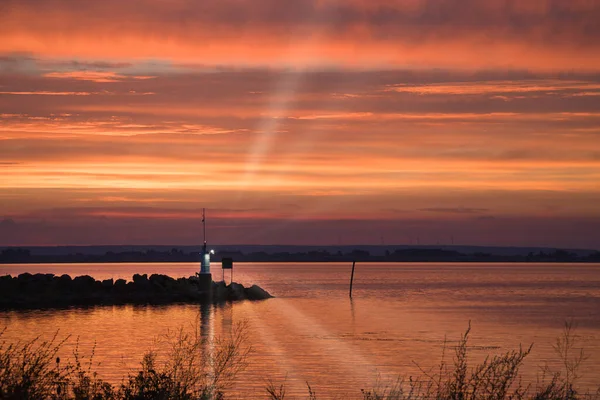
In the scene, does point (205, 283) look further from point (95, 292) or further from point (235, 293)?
point (95, 292)

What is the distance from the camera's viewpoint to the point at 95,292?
79875 millimetres

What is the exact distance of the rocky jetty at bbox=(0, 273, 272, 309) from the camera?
7406 cm

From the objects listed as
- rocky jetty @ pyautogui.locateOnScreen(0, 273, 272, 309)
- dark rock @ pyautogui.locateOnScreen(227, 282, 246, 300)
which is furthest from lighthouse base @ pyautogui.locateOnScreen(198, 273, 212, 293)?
dark rock @ pyautogui.locateOnScreen(227, 282, 246, 300)

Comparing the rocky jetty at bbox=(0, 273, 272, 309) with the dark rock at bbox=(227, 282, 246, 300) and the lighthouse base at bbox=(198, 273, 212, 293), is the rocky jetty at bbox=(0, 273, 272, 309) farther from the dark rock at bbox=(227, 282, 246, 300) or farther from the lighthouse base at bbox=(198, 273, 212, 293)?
the lighthouse base at bbox=(198, 273, 212, 293)

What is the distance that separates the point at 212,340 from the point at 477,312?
31.6 metres

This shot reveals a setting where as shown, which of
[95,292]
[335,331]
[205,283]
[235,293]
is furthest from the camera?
[235,293]

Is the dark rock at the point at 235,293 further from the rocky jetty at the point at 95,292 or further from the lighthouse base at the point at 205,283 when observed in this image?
the lighthouse base at the point at 205,283

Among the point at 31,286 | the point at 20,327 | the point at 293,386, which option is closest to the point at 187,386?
the point at 293,386

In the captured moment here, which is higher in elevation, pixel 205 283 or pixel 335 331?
pixel 205 283

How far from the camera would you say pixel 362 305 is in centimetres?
8138

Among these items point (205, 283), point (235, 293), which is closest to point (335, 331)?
point (205, 283)

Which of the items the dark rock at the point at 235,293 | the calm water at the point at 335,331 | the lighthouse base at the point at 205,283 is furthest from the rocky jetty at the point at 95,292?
the calm water at the point at 335,331

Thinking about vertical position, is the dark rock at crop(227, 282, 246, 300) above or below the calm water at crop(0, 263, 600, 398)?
above

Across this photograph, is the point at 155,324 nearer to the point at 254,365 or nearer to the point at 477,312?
the point at 254,365
